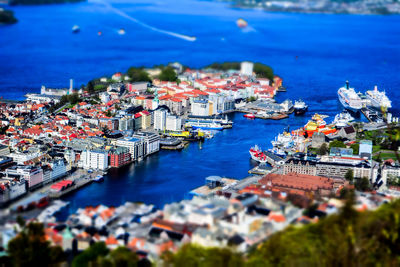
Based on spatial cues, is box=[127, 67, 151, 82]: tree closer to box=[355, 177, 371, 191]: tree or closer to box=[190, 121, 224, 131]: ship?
box=[190, 121, 224, 131]: ship

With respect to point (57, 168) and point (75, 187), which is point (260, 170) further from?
point (57, 168)

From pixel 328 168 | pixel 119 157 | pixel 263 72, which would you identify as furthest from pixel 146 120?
pixel 263 72

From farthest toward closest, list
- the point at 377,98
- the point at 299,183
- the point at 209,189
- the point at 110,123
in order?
the point at 377,98 → the point at 110,123 → the point at 209,189 → the point at 299,183

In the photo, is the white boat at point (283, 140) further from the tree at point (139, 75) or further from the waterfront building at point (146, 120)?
the tree at point (139, 75)

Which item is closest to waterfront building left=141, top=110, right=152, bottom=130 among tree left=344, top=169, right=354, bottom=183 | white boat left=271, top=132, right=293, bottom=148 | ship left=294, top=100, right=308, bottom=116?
white boat left=271, top=132, right=293, bottom=148

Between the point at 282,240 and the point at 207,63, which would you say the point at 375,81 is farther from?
the point at 282,240

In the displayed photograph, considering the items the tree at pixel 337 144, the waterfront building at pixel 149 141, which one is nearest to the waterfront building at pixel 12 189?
the waterfront building at pixel 149 141
